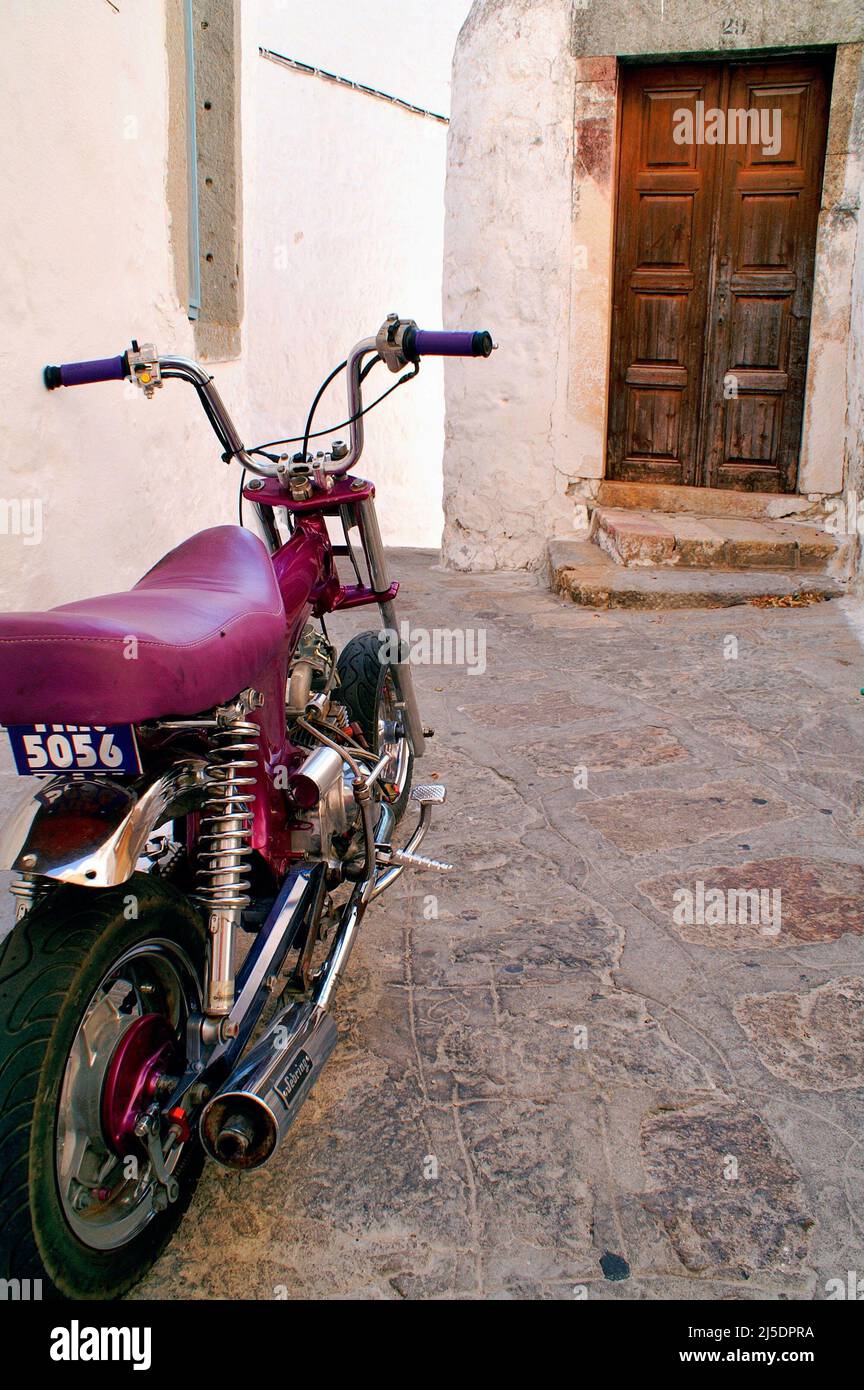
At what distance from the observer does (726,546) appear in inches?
257

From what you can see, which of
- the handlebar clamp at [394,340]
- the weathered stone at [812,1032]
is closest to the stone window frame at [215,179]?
the handlebar clamp at [394,340]

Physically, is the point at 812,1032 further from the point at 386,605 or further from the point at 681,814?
the point at 386,605

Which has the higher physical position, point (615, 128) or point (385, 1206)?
point (615, 128)

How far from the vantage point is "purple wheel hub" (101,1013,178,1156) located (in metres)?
1.68

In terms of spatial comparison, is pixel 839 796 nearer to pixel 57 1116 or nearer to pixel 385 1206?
pixel 385 1206

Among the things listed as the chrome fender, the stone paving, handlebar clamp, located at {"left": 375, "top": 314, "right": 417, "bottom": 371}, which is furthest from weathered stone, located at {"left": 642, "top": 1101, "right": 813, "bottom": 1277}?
handlebar clamp, located at {"left": 375, "top": 314, "right": 417, "bottom": 371}

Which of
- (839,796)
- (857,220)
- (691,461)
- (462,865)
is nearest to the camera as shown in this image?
(462,865)

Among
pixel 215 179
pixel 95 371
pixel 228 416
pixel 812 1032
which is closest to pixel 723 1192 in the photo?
pixel 812 1032

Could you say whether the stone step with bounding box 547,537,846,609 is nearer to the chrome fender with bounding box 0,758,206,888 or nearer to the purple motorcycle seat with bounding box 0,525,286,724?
the purple motorcycle seat with bounding box 0,525,286,724

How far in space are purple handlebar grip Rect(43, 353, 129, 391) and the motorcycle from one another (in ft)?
2.18

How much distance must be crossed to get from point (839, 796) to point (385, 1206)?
7.32ft

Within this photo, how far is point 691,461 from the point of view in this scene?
24.0ft

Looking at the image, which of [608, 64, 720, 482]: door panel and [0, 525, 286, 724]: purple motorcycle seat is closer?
[0, 525, 286, 724]: purple motorcycle seat
